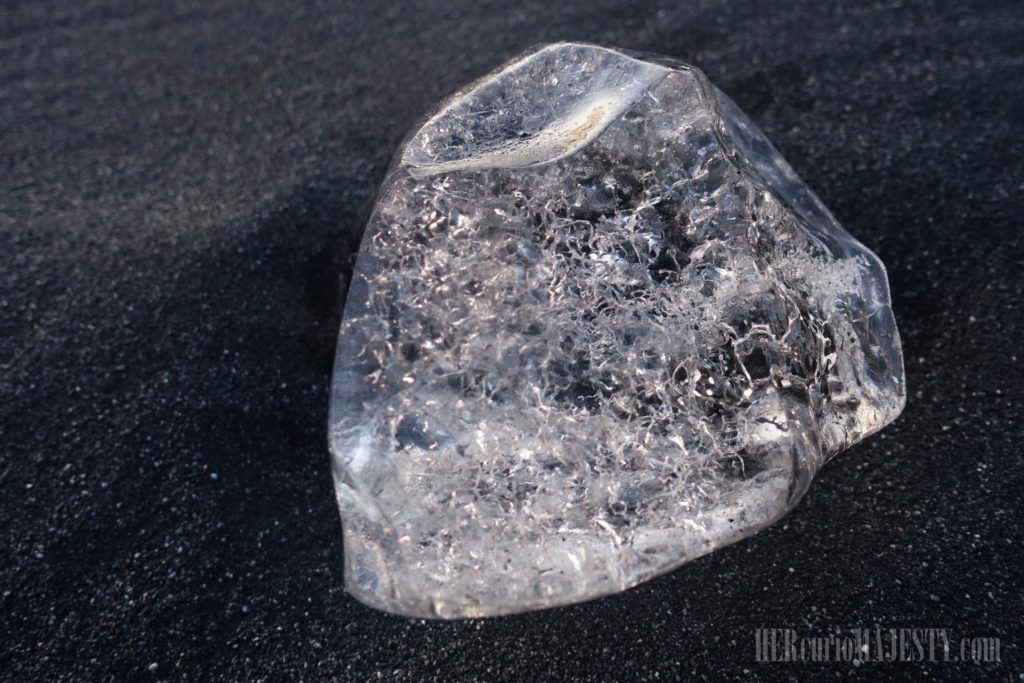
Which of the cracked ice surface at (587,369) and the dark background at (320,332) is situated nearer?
the cracked ice surface at (587,369)

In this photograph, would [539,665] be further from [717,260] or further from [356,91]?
[356,91]

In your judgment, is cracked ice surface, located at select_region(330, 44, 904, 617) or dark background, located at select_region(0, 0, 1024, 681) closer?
cracked ice surface, located at select_region(330, 44, 904, 617)

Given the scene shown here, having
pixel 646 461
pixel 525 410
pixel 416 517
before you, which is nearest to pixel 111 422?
pixel 416 517

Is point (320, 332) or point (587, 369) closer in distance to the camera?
point (587, 369)

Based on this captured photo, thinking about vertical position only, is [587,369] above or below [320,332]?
above
